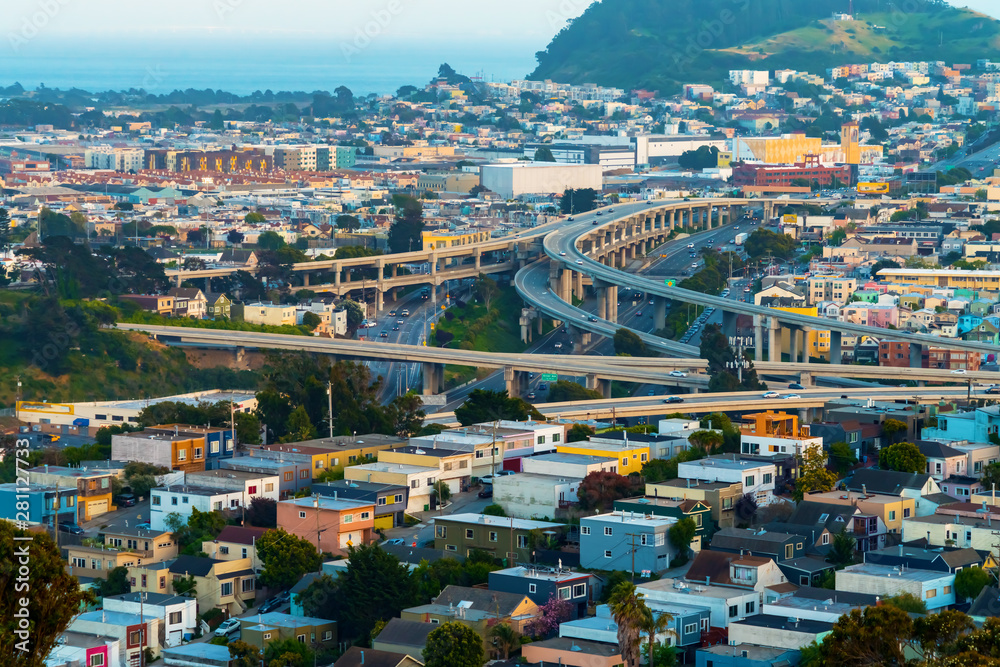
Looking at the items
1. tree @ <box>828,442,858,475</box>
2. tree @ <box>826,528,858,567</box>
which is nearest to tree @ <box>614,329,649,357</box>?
tree @ <box>828,442,858,475</box>

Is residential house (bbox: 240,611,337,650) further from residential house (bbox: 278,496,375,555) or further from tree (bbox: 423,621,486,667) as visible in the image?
residential house (bbox: 278,496,375,555)

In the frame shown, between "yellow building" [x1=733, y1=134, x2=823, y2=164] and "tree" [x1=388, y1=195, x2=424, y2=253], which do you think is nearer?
"tree" [x1=388, y1=195, x2=424, y2=253]

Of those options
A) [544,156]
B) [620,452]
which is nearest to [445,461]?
[620,452]

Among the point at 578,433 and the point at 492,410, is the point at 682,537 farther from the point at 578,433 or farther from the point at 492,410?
the point at 492,410

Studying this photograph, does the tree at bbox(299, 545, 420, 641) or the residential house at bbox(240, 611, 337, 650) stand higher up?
the tree at bbox(299, 545, 420, 641)

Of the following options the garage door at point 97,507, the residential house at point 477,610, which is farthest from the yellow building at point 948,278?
the residential house at point 477,610

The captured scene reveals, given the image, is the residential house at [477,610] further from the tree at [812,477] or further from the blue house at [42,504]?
the blue house at [42,504]

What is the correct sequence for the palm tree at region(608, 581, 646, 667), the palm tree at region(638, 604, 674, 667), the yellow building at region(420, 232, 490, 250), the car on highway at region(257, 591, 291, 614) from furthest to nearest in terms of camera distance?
the yellow building at region(420, 232, 490, 250), the car on highway at region(257, 591, 291, 614), the palm tree at region(638, 604, 674, 667), the palm tree at region(608, 581, 646, 667)
